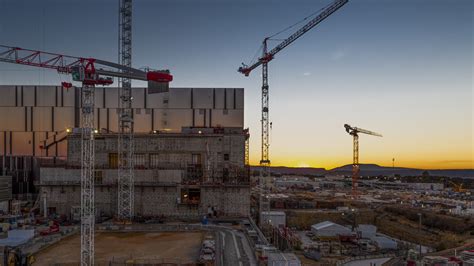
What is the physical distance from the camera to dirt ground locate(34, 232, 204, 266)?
A: 2485 cm

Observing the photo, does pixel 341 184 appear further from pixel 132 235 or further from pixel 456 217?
pixel 132 235

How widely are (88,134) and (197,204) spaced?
20.4 metres

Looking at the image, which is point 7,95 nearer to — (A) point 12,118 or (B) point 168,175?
(A) point 12,118

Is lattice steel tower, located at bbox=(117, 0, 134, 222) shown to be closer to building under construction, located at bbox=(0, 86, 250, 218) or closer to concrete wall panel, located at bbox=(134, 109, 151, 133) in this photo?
building under construction, located at bbox=(0, 86, 250, 218)

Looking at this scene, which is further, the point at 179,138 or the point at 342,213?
the point at 342,213

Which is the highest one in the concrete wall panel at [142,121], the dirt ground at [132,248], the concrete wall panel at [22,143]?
the concrete wall panel at [142,121]

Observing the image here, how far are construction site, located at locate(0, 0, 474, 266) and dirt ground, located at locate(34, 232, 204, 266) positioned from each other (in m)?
0.08

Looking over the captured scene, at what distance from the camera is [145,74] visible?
3450 centimetres

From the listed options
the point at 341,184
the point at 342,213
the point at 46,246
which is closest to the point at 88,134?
the point at 46,246

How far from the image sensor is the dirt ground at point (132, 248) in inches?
978

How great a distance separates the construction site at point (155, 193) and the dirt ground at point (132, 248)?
78mm

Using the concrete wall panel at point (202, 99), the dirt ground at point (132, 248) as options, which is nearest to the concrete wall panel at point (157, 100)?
the concrete wall panel at point (202, 99)

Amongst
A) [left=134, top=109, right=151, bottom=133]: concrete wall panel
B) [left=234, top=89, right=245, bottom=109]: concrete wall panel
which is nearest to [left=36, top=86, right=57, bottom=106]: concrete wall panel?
[left=134, top=109, right=151, bottom=133]: concrete wall panel

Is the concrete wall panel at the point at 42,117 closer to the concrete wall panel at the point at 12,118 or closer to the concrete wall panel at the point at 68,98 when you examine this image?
the concrete wall panel at the point at 12,118
